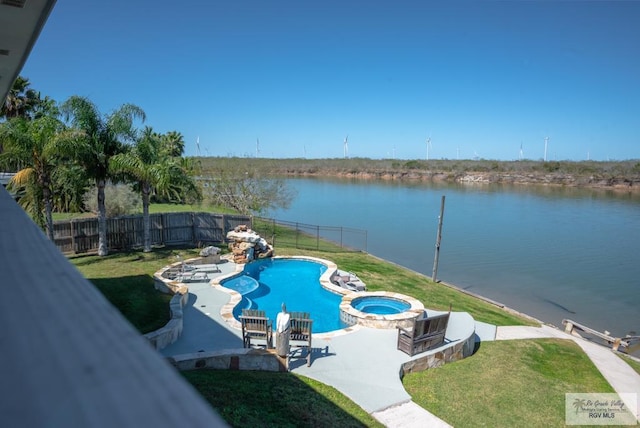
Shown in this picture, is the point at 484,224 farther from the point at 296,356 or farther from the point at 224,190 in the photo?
the point at 296,356

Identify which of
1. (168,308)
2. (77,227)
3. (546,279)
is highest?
(77,227)

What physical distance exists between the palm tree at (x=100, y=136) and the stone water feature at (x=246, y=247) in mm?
5359

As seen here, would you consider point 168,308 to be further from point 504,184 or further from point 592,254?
point 504,184

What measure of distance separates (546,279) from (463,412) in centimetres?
1661

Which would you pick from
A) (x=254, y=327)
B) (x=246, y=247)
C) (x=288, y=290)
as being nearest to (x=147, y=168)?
(x=246, y=247)

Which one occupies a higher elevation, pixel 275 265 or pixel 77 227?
pixel 77 227

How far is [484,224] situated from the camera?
113 ft

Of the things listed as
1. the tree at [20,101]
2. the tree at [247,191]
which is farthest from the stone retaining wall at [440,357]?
the tree at [20,101]

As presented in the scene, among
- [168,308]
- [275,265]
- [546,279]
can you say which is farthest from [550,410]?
[546,279]

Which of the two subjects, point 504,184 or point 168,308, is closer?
point 168,308

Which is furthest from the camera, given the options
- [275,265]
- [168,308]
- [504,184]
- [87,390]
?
Result: [504,184]

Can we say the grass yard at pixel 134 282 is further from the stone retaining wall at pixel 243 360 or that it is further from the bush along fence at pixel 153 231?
the stone retaining wall at pixel 243 360

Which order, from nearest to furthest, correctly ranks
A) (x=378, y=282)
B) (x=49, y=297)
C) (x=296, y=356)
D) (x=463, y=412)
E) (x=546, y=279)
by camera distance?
(x=49, y=297)
(x=463, y=412)
(x=296, y=356)
(x=378, y=282)
(x=546, y=279)

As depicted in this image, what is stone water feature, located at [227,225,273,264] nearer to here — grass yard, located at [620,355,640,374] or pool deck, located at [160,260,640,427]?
pool deck, located at [160,260,640,427]
